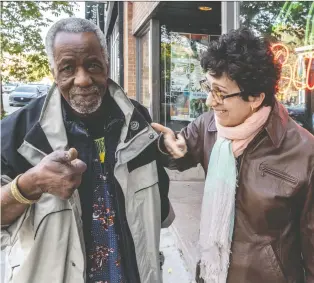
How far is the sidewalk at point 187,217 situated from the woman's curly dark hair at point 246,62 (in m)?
2.51

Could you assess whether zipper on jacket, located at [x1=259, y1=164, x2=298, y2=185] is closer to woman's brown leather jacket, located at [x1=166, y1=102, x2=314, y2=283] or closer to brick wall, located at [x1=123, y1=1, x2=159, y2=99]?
woman's brown leather jacket, located at [x1=166, y1=102, x2=314, y2=283]

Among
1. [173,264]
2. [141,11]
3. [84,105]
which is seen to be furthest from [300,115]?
[141,11]

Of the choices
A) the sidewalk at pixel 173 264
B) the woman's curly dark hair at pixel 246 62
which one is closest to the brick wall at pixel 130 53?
the sidewalk at pixel 173 264

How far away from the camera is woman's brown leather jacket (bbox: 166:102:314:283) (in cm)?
165

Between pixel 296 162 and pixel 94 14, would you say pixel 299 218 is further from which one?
pixel 94 14

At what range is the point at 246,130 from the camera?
1.75 metres

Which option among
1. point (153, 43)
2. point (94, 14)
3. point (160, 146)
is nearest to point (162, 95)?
point (153, 43)

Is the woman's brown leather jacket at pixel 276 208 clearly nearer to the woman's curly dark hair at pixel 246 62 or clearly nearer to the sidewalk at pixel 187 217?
the woman's curly dark hair at pixel 246 62

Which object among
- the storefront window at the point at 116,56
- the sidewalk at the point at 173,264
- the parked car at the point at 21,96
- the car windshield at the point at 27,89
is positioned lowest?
the sidewalk at the point at 173,264

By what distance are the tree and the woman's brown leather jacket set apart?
7625 mm

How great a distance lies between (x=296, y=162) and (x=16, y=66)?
807cm

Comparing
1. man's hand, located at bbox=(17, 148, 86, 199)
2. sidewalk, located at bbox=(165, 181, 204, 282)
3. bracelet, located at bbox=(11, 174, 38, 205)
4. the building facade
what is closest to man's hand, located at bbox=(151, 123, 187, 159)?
man's hand, located at bbox=(17, 148, 86, 199)

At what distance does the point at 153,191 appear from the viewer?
177cm

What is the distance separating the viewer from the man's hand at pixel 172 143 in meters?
1.92
